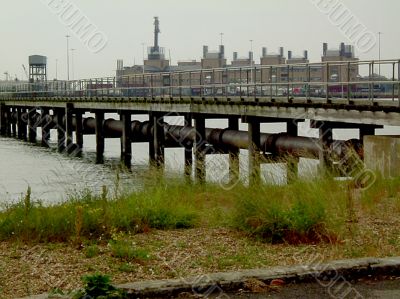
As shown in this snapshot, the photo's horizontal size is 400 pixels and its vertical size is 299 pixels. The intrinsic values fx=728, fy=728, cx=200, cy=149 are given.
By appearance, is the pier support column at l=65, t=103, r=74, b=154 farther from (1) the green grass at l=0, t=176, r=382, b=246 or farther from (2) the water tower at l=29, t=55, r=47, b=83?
(2) the water tower at l=29, t=55, r=47, b=83

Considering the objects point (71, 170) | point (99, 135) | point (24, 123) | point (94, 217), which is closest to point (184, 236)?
point (94, 217)

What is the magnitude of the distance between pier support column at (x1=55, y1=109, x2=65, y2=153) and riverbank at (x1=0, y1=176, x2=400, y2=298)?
41507 millimetres

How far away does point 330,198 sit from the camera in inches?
399

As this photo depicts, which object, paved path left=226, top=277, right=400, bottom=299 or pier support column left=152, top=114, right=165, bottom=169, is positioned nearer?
paved path left=226, top=277, right=400, bottom=299

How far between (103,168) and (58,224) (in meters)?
28.9

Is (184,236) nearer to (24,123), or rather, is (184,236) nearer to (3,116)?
(24,123)

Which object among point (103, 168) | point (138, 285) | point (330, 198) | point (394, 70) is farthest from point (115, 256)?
point (103, 168)

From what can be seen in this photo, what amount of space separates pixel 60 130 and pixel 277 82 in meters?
33.6

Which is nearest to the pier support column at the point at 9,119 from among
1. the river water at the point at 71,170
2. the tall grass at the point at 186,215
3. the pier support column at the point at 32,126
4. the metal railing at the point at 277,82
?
the pier support column at the point at 32,126

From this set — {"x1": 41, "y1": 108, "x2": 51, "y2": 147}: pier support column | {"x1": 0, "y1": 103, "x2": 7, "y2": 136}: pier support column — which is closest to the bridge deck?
{"x1": 41, "y1": 108, "x2": 51, "y2": 147}: pier support column

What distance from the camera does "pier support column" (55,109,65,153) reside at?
52547 millimetres

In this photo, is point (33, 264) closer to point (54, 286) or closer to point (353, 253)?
point (54, 286)

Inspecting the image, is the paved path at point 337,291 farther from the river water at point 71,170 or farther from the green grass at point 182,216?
the river water at point 71,170

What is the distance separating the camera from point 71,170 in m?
33.1
